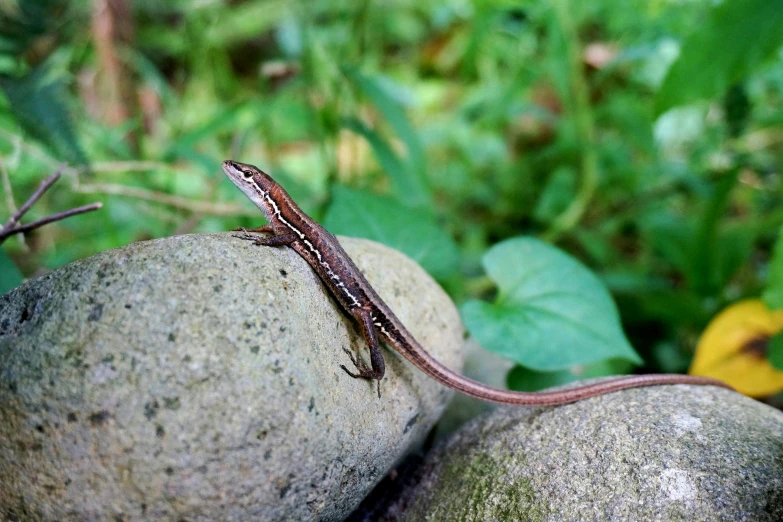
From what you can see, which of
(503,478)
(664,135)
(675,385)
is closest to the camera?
(503,478)

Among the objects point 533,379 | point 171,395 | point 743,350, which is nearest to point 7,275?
point 171,395

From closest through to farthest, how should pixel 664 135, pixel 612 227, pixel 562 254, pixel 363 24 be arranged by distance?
pixel 562 254, pixel 363 24, pixel 612 227, pixel 664 135

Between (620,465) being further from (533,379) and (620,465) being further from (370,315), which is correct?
(370,315)

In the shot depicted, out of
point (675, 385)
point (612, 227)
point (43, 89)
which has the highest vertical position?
point (43, 89)

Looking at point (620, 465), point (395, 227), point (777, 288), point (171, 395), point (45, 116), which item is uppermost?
point (45, 116)

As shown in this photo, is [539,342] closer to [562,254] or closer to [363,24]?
[562,254]

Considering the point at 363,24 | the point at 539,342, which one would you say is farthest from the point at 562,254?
the point at 363,24
